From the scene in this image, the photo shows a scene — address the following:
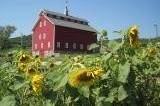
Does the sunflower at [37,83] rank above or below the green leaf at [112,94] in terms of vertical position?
above

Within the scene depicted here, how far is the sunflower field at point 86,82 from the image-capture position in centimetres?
289

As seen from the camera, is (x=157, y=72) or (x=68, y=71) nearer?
(x=68, y=71)

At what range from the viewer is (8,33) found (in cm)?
10050

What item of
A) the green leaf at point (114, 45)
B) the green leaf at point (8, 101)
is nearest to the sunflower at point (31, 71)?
the green leaf at point (8, 101)

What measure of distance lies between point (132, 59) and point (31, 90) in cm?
82

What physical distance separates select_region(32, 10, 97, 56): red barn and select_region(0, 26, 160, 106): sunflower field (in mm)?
50281

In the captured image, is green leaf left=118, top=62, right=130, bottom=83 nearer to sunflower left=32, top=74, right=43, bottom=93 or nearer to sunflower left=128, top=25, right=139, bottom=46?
sunflower left=128, top=25, right=139, bottom=46

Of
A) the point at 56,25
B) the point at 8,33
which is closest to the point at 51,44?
the point at 56,25

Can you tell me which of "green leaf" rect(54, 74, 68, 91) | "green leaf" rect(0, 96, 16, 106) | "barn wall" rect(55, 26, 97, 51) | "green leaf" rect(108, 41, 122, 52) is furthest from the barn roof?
"green leaf" rect(54, 74, 68, 91)

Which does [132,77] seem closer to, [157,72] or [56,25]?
[157,72]

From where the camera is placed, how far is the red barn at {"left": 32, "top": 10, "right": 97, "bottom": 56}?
5581 cm

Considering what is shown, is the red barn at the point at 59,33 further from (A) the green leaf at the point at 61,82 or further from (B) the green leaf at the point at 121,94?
(A) the green leaf at the point at 61,82

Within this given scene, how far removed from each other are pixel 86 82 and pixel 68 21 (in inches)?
2418

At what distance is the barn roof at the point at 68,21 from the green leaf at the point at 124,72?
5320cm
